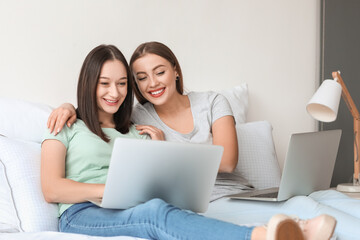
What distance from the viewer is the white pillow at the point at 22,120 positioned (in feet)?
6.07

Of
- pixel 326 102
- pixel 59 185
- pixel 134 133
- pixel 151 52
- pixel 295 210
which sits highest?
pixel 151 52

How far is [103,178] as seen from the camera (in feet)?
5.70

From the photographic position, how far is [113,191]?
1.38m

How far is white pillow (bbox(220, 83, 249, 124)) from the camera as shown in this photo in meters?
2.60

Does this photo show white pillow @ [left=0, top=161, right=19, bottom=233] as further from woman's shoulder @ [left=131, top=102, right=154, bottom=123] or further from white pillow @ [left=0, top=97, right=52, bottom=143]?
woman's shoulder @ [left=131, top=102, right=154, bottom=123]

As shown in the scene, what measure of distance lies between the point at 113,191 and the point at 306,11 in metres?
2.23

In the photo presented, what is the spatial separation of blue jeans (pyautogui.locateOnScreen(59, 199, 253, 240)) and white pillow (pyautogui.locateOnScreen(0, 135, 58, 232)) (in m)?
0.06

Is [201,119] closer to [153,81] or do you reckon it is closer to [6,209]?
[153,81]

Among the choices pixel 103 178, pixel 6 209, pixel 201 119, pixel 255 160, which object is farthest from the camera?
pixel 255 160

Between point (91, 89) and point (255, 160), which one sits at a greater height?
point (91, 89)

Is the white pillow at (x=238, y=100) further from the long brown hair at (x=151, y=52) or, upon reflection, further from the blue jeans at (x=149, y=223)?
the blue jeans at (x=149, y=223)

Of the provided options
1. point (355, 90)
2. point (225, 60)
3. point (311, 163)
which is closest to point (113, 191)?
point (311, 163)

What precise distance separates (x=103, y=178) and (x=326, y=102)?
98 centimetres

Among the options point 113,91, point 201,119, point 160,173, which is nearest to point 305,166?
point 201,119
